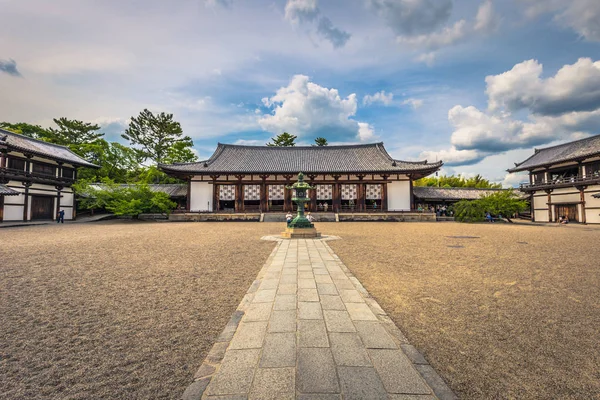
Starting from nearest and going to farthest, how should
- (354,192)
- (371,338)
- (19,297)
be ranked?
(371,338) < (19,297) < (354,192)

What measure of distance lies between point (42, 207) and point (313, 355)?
92.1ft

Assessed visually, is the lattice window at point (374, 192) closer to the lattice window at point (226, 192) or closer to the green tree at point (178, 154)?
the lattice window at point (226, 192)

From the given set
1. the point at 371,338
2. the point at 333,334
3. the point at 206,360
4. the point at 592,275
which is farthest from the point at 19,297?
the point at 592,275

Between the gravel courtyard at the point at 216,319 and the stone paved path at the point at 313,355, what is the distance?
221 mm

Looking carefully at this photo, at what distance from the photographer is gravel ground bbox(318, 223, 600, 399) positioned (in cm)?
216

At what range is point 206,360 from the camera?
2318 mm

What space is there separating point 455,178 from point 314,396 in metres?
54.1

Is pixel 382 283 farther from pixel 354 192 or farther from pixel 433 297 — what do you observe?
pixel 354 192

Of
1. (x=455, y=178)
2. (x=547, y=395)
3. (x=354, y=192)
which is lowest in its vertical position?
(x=547, y=395)

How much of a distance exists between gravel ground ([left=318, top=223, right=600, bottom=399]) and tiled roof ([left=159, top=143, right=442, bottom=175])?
18019 millimetres

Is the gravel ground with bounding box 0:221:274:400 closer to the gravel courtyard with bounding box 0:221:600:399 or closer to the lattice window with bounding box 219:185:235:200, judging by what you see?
the gravel courtyard with bounding box 0:221:600:399

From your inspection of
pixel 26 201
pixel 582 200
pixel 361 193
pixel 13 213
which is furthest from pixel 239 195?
pixel 582 200

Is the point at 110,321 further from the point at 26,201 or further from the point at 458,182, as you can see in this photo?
the point at 458,182

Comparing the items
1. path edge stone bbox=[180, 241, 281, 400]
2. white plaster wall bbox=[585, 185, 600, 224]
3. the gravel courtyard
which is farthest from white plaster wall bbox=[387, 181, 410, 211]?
path edge stone bbox=[180, 241, 281, 400]
